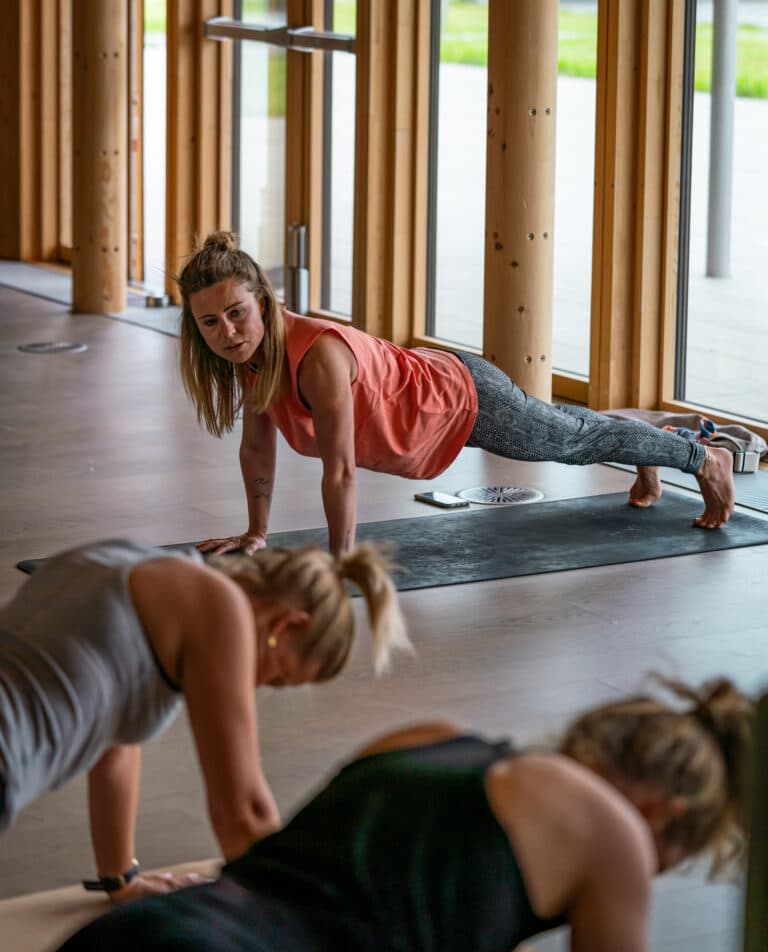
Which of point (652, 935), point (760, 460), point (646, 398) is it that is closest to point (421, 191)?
point (646, 398)

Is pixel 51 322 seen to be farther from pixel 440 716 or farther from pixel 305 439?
pixel 440 716

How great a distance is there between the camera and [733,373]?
6117 mm

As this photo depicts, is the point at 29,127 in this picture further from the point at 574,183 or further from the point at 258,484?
the point at 258,484

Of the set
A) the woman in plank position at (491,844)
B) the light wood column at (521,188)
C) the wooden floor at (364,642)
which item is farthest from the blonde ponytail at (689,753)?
the light wood column at (521,188)

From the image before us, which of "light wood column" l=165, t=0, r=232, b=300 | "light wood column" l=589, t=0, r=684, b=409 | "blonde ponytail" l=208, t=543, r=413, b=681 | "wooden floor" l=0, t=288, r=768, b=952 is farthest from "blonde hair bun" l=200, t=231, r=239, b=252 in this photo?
"light wood column" l=165, t=0, r=232, b=300

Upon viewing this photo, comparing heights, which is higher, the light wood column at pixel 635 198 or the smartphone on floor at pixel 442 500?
the light wood column at pixel 635 198

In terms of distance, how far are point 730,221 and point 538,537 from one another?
6.66 ft

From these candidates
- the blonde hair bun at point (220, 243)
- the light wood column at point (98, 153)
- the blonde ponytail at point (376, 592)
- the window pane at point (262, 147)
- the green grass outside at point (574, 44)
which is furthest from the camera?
the window pane at point (262, 147)

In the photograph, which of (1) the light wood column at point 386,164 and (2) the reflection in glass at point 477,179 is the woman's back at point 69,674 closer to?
(2) the reflection in glass at point 477,179

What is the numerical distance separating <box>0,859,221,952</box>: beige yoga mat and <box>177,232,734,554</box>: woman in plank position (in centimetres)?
163

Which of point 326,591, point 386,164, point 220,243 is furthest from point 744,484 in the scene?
point 326,591

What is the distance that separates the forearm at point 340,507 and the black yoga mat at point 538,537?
0.67 feet

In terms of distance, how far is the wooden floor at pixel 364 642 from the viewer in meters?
2.71

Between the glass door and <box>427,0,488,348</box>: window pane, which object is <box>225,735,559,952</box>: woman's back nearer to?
<box>427,0,488,348</box>: window pane
